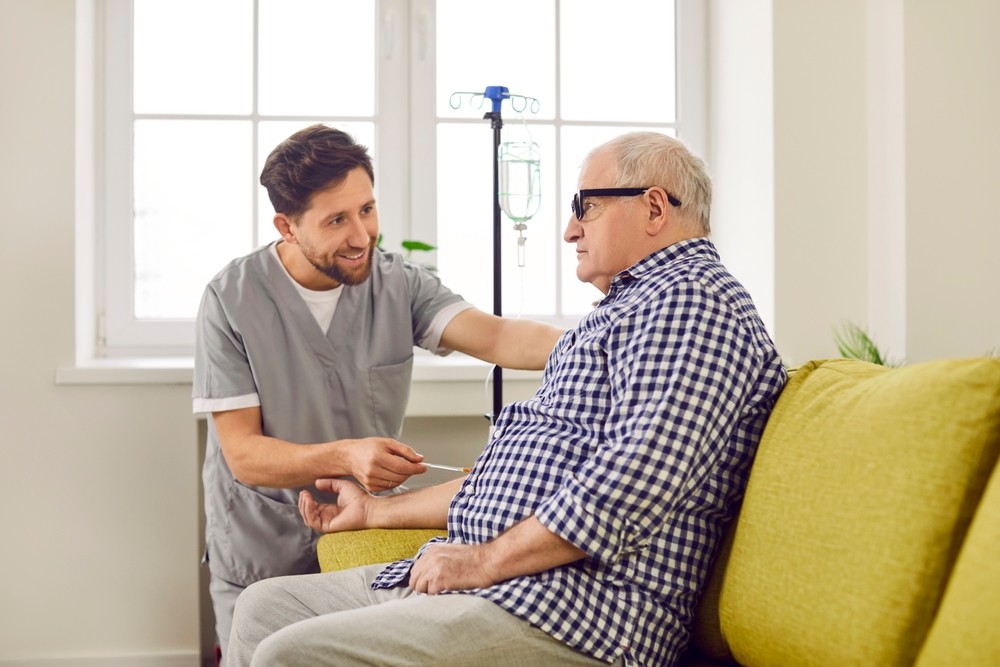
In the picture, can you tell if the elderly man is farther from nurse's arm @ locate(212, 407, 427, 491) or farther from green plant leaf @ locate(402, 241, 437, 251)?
green plant leaf @ locate(402, 241, 437, 251)

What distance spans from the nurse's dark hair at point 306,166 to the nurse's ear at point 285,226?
0.04ft

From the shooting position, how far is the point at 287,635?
52.1 inches

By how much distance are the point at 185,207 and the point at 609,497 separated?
1982 millimetres

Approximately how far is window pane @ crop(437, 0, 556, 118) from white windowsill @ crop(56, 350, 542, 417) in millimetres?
804

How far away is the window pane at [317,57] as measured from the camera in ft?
9.53

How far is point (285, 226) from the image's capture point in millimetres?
2193

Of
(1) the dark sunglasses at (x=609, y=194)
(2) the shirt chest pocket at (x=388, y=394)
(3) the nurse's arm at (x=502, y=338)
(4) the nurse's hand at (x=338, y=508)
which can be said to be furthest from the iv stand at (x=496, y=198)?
(1) the dark sunglasses at (x=609, y=194)

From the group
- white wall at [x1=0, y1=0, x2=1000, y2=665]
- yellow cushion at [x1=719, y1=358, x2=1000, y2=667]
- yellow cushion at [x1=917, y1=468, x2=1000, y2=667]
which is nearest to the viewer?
yellow cushion at [x1=917, y1=468, x2=1000, y2=667]

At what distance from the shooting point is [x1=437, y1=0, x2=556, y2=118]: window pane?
2963 millimetres

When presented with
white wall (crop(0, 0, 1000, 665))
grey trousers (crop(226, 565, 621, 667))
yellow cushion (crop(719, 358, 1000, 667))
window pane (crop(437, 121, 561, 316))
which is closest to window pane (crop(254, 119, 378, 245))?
window pane (crop(437, 121, 561, 316))

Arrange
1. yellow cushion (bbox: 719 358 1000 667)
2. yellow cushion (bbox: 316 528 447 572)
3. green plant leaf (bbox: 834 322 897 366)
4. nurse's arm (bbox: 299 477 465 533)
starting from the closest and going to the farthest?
yellow cushion (bbox: 719 358 1000 667)
yellow cushion (bbox: 316 528 447 572)
nurse's arm (bbox: 299 477 465 533)
green plant leaf (bbox: 834 322 897 366)

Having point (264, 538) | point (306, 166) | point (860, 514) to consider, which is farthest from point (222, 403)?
point (860, 514)

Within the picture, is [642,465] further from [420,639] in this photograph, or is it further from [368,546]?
[368,546]

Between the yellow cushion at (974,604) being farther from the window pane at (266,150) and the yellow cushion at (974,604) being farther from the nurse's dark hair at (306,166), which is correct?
→ the window pane at (266,150)
